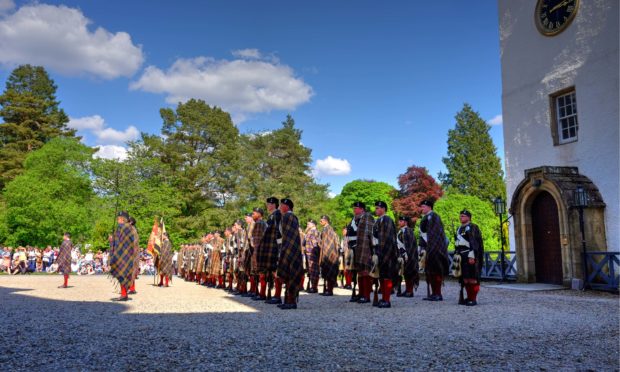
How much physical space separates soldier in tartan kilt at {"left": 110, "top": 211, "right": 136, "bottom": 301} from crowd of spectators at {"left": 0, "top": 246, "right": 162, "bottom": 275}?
1902 cm

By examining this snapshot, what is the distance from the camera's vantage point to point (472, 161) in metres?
48.8

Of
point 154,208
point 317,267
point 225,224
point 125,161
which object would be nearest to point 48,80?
point 125,161

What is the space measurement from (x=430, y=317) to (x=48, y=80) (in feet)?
197

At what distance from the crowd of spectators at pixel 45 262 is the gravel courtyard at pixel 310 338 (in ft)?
75.1

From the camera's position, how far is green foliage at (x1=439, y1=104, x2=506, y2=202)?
47.7 meters

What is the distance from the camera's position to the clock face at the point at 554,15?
15.2 meters

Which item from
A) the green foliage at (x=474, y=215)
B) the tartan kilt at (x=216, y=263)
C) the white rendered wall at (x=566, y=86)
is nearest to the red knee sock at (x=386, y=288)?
the tartan kilt at (x=216, y=263)

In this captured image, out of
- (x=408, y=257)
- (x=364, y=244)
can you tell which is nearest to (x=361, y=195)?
(x=408, y=257)

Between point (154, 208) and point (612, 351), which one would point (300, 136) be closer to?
point (154, 208)

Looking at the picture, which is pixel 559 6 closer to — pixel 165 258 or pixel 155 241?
pixel 155 241

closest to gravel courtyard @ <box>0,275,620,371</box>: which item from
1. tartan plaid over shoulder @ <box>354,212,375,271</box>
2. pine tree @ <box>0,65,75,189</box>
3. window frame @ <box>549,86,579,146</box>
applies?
tartan plaid over shoulder @ <box>354,212,375,271</box>

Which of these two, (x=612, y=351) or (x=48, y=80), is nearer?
(x=612, y=351)

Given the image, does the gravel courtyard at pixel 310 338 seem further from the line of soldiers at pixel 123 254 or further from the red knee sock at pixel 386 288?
the line of soldiers at pixel 123 254

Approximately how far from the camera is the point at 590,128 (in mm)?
14305
